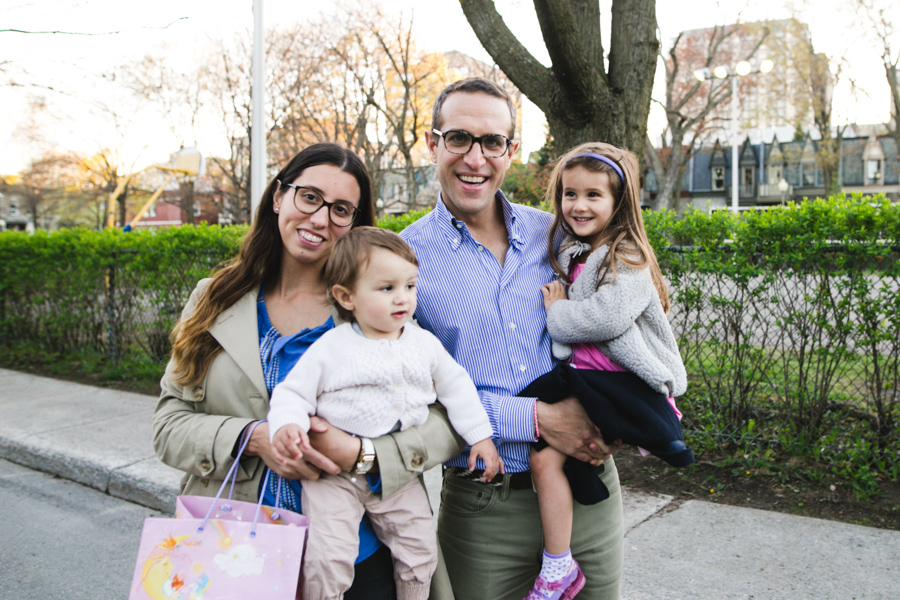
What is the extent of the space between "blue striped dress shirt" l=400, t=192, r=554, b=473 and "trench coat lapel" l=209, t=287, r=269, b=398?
529mm

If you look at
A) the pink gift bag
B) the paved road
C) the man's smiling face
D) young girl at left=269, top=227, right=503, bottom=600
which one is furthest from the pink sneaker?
the paved road

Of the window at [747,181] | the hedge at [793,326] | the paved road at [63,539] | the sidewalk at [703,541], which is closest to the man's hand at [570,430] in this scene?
the sidewalk at [703,541]

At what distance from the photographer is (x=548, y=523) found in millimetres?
2135

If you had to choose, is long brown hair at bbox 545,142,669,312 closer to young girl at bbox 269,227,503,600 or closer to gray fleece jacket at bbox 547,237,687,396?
gray fleece jacket at bbox 547,237,687,396

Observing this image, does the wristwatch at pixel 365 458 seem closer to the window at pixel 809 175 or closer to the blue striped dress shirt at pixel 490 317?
the blue striped dress shirt at pixel 490 317

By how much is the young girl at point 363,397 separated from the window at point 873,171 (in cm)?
6593

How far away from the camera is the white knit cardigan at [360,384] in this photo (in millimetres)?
1758

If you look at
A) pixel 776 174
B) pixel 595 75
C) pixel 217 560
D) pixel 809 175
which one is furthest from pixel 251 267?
pixel 809 175

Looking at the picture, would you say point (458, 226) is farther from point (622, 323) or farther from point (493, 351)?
point (622, 323)

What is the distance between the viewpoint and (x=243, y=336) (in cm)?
197

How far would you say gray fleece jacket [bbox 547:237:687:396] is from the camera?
6.88ft

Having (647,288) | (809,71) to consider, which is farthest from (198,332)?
(809,71)

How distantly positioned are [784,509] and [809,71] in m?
34.1

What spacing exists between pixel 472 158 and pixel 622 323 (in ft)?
2.39
